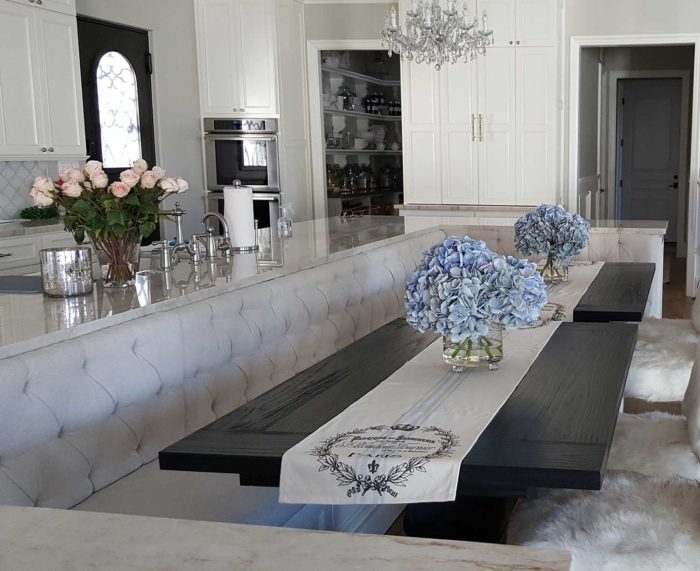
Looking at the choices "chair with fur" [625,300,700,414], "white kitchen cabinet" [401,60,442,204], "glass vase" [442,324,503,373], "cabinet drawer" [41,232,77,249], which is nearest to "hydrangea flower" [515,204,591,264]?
"chair with fur" [625,300,700,414]

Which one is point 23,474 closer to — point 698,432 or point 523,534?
point 523,534

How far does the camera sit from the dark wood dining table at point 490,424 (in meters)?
1.56

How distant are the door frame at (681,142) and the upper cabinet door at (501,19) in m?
3.34

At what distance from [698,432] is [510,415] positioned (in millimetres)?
525

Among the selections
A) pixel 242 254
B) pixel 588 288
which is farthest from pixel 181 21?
pixel 588 288

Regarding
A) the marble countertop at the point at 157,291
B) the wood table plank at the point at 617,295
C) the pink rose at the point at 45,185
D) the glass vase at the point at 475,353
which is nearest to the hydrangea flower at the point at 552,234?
the wood table plank at the point at 617,295

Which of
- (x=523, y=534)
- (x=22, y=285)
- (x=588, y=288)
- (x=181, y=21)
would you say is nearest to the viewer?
(x=523, y=534)

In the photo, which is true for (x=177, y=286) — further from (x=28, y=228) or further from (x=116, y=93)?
(x=116, y=93)

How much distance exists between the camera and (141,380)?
2369 millimetres

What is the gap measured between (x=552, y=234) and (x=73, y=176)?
6.48 feet

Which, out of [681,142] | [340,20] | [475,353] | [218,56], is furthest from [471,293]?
[681,142]

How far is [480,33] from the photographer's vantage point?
5.61m

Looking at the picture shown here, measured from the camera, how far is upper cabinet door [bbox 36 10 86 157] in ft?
18.1

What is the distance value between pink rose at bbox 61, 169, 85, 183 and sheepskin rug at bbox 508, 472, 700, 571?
1645 mm
